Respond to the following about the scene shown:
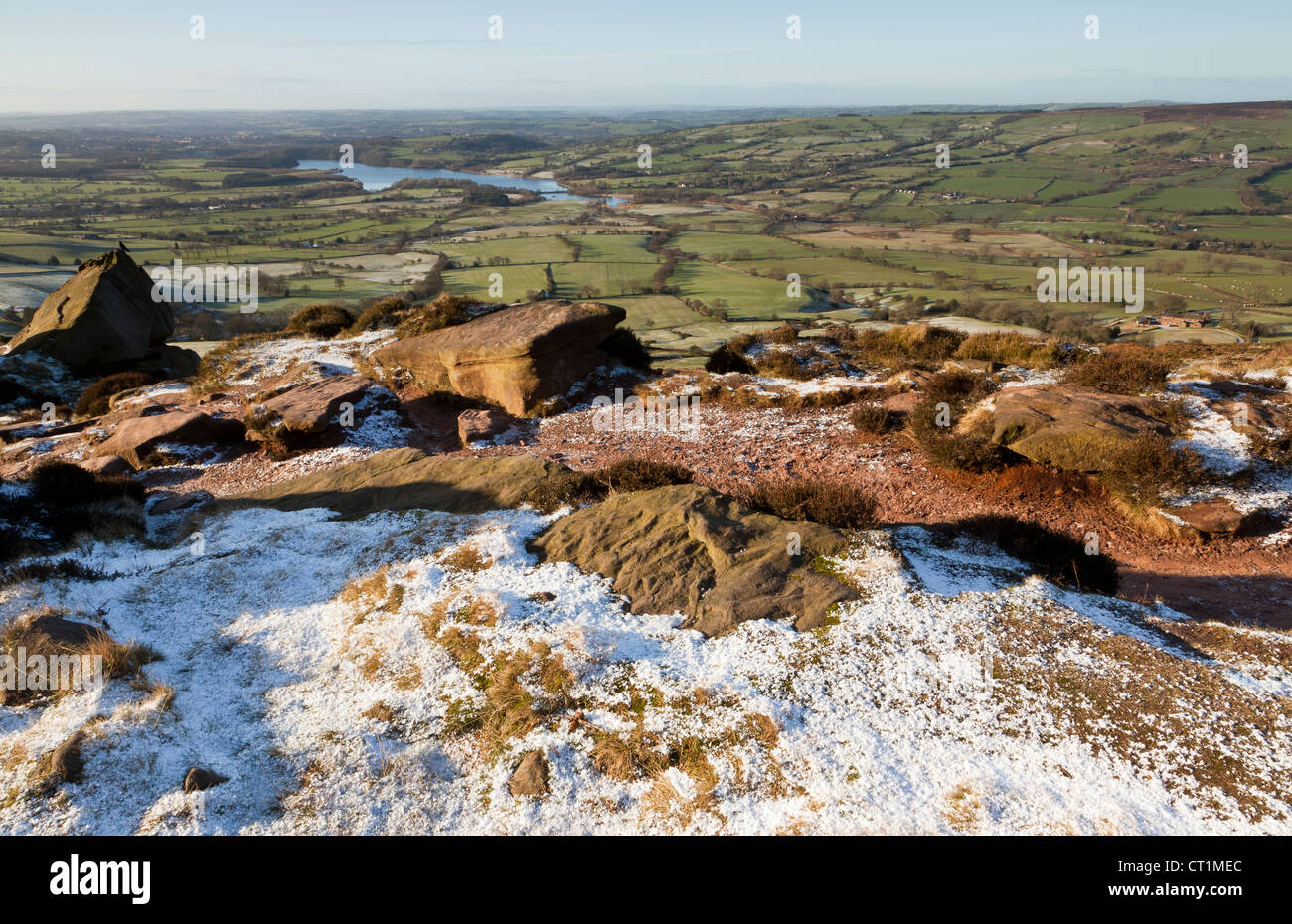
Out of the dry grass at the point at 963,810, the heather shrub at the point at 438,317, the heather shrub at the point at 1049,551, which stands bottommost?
the dry grass at the point at 963,810

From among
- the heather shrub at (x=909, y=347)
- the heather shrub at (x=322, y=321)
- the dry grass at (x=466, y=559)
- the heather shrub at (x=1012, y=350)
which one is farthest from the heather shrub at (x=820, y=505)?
the heather shrub at (x=322, y=321)

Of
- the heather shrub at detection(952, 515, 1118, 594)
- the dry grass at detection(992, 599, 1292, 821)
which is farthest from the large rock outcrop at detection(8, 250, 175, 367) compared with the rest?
the dry grass at detection(992, 599, 1292, 821)

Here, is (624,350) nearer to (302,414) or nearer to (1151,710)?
(302,414)

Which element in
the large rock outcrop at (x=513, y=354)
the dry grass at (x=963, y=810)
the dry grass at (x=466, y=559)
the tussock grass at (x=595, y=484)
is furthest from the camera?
the large rock outcrop at (x=513, y=354)

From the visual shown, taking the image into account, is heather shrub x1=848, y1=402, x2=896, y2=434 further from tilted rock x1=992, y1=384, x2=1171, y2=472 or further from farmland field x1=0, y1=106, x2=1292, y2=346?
farmland field x1=0, y1=106, x2=1292, y2=346

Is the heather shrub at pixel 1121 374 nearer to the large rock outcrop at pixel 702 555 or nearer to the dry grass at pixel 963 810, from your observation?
the large rock outcrop at pixel 702 555

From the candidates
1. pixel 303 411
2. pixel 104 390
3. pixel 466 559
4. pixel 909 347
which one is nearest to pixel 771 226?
pixel 909 347

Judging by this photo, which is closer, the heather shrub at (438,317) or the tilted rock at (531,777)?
the tilted rock at (531,777)
